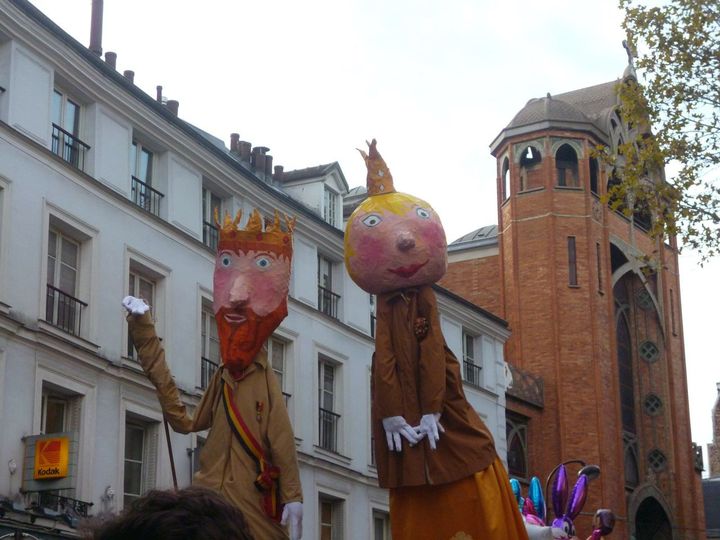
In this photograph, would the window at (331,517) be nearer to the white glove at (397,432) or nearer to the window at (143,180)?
the window at (143,180)

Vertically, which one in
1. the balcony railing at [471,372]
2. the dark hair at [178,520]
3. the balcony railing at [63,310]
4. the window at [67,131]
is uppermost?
the window at [67,131]

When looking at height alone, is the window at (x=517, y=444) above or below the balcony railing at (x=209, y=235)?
below

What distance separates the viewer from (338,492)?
22.8m

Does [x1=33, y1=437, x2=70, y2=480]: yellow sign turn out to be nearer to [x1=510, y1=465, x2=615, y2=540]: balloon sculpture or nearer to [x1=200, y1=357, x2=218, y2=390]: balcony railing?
[x1=200, y1=357, x2=218, y2=390]: balcony railing

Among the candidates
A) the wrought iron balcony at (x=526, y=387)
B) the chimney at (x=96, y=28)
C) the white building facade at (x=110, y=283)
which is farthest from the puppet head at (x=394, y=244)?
the wrought iron balcony at (x=526, y=387)

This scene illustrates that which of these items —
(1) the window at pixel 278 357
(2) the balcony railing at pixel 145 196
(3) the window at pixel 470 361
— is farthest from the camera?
(3) the window at pixel 470 361

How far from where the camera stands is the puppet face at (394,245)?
10.7 meters

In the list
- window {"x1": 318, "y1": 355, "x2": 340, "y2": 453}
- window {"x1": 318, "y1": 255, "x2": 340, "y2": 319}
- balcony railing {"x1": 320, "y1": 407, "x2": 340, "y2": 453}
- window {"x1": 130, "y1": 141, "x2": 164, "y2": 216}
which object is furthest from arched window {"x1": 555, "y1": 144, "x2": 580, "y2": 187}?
window {"x1": 130, "y1": 141, "x2": 164, "y2": 216}

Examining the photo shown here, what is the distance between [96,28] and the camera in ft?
72.9

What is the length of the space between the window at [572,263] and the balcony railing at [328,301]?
12524 millimetres

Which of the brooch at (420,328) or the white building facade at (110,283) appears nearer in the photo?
the brooch at (420,328)

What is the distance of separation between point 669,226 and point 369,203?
20.5 feet

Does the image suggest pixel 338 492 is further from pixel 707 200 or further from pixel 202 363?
pixel 707 200

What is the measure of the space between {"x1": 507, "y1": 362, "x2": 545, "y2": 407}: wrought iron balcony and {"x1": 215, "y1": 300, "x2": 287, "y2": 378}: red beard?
21569 millimetres
